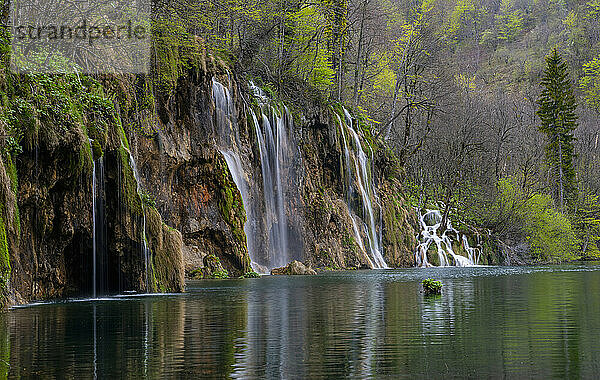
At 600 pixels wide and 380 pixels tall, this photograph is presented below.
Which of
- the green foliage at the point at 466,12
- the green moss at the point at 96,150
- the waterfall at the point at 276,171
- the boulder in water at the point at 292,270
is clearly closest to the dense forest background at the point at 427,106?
the waterfall at the point at 276,171

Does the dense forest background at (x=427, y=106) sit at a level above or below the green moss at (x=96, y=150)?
above

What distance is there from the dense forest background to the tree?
560 mm

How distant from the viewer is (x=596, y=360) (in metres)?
6.76

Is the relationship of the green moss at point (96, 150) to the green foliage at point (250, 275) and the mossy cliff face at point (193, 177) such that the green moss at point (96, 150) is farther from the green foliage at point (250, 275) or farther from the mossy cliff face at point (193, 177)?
the green foliage at point (250, 275)

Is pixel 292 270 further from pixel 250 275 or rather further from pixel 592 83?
pixel 592 83

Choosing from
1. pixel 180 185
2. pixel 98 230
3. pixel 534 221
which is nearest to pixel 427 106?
pixel 534 221

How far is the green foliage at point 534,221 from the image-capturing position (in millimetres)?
53094

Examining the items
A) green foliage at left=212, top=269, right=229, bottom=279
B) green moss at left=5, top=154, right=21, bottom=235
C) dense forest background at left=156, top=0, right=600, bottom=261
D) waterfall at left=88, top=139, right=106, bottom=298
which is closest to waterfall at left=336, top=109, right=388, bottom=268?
dense forest background at left=156, top=0, right=600, bottom=261

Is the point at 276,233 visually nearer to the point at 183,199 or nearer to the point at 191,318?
the point at 183,199

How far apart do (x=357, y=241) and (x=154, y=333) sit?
3318 cm

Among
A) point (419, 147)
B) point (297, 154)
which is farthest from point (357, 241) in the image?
point (419, 147)

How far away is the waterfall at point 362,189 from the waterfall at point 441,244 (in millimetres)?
4338

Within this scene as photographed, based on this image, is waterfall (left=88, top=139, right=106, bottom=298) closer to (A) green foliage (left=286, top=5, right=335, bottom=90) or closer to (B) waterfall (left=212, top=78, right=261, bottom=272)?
A: (B) waterfall (left=212, top=78, right=261, bottom=272)

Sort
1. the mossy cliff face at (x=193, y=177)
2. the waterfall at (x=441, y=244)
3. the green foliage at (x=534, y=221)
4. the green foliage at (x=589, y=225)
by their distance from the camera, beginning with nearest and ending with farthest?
1. the mossy cliff face at (x=193, y=177)
2. the waterfall at (x=441, y=244)
3. the green foliage at (x=534, y=221)
4. the green foliage at (x=589, y=225)
